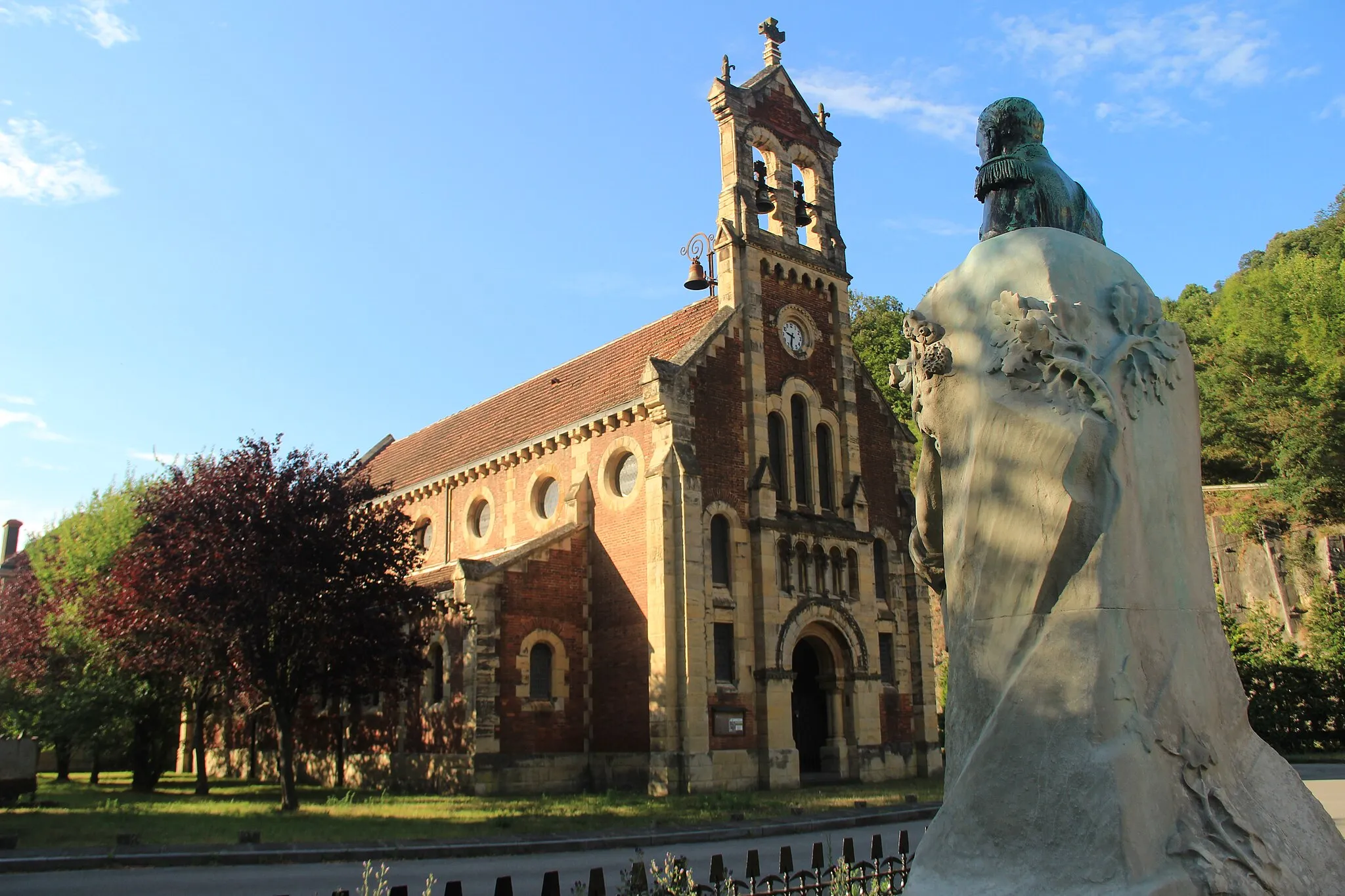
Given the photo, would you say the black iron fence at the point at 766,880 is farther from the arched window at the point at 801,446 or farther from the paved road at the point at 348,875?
the arched window at the point at 801,446

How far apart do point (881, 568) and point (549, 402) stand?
11424 millimetres

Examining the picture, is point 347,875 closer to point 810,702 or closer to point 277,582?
point 277,582

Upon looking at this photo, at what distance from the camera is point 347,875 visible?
12.8 m

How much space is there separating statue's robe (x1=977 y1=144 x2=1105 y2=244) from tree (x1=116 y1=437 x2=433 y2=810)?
60.2ft

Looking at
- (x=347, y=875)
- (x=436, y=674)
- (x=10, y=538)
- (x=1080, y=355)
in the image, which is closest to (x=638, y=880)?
(x=1080, y=355)

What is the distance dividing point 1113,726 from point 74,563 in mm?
31336

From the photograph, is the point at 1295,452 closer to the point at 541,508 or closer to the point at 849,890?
the point at 541,508

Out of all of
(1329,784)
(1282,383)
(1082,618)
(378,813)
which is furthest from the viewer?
(1282,383)

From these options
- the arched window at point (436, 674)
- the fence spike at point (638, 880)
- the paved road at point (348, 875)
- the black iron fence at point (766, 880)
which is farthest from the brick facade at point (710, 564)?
the fence spike at point (638, 880)

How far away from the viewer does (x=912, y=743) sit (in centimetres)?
2930

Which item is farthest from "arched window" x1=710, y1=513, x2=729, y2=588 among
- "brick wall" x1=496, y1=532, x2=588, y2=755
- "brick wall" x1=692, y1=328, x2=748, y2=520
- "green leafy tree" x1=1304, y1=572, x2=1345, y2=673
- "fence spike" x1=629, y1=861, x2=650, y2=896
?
"green leafy tree" x1=1304, y1=572, x2=1345, y2=673

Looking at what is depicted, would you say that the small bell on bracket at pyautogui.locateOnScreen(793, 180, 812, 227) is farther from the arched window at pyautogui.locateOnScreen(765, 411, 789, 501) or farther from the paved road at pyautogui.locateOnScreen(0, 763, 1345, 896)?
the paved road at pyautogui.locateOnScreen(0, 763, 1345, 896)

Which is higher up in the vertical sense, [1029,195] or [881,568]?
[881,568]

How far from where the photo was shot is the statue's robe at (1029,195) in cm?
536
